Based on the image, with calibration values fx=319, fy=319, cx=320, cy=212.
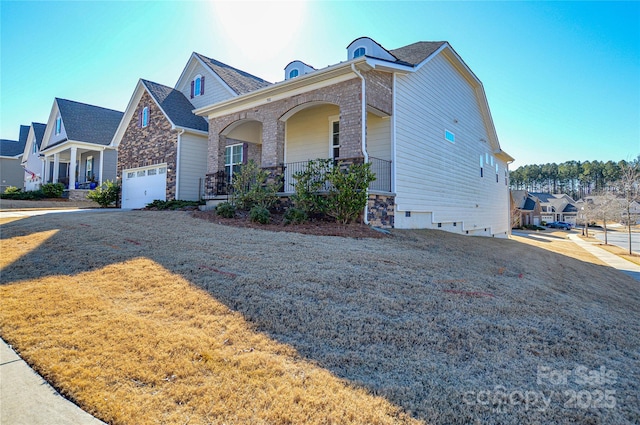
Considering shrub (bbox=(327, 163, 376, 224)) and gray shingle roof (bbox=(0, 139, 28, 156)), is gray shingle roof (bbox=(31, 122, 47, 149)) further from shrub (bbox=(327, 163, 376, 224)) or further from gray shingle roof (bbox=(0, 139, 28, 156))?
shrub (bbox=(327, 163, 376, 224))

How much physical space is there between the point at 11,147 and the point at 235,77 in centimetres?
2947

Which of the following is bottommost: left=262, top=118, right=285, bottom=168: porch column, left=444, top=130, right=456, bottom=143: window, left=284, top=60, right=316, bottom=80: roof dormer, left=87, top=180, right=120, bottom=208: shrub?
left=87, top=180, right=120, bottom=208: shrub

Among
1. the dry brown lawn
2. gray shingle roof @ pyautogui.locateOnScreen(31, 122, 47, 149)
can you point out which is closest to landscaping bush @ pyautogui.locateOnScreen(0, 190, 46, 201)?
gray shingle roof @ pyautogui.locateOnScreen(31, 122, 47, 149)

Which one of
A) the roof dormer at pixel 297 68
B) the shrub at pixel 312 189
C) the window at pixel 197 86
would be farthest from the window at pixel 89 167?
the shrub at pixel 312 189

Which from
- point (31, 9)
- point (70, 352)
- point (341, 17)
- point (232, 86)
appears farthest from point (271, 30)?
point (70, 352)

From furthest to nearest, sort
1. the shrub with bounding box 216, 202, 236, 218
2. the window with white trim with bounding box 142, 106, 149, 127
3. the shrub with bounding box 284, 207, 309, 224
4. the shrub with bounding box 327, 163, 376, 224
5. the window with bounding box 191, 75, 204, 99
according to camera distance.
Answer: the window with bounding box 191, 75, 204, 99, the window with white trim with bounding box 142, 106, 149, 127, the shrub with bounding box 216, 202, 236, 218, the shrub with bounding box 284, 207, 309, 224, the shrub with bounding box 327, 163, 376, 224

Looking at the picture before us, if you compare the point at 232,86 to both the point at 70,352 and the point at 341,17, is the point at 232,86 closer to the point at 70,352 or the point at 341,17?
the point at 341,17

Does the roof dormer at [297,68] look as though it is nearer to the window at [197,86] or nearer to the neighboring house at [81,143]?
the window at [197,86]

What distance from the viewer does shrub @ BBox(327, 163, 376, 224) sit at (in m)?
8.39

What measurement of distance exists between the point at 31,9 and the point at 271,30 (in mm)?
7158

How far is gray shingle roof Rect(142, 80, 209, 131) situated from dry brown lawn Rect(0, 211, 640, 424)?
10.6 m

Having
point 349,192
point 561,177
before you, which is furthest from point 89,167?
point 561,177

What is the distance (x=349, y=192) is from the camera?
8.33 m

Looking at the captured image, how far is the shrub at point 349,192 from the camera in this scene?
8.39 meters
